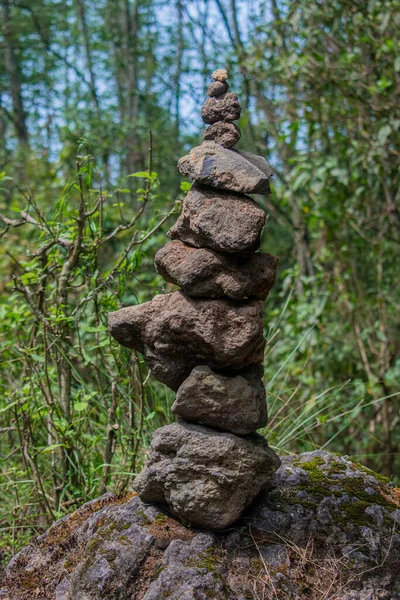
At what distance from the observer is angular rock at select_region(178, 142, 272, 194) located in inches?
96.5

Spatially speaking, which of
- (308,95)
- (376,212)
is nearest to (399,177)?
(376,212)

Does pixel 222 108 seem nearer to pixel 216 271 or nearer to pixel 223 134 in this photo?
pixel 223 134

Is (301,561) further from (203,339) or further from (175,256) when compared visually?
(175,256)

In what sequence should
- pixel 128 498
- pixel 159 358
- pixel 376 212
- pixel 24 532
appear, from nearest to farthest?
pixel 159 358 < pixel 128 498 < pixel 24 532 < pixel 376 212

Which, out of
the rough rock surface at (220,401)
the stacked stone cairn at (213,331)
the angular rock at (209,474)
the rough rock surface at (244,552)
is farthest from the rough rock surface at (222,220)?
the rough rock surface at (244,552)

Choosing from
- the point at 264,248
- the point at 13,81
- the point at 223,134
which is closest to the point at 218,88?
the point at 223,134

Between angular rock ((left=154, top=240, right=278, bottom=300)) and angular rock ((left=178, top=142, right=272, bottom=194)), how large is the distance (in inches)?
10.6

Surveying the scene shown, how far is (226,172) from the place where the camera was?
246 cm

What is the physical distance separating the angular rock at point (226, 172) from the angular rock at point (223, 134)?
8 cm

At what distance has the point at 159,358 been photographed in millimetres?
2629

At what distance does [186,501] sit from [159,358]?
1.90 ft

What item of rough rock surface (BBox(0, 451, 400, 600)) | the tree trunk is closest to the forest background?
rough rock surface (BBox(0, 451, 400, 600))

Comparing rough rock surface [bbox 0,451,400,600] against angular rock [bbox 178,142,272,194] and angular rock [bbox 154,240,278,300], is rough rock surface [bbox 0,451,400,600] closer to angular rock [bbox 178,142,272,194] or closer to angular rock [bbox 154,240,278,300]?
angular rock [bbox 154,240,278,300]

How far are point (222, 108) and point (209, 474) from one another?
4.86 feet
